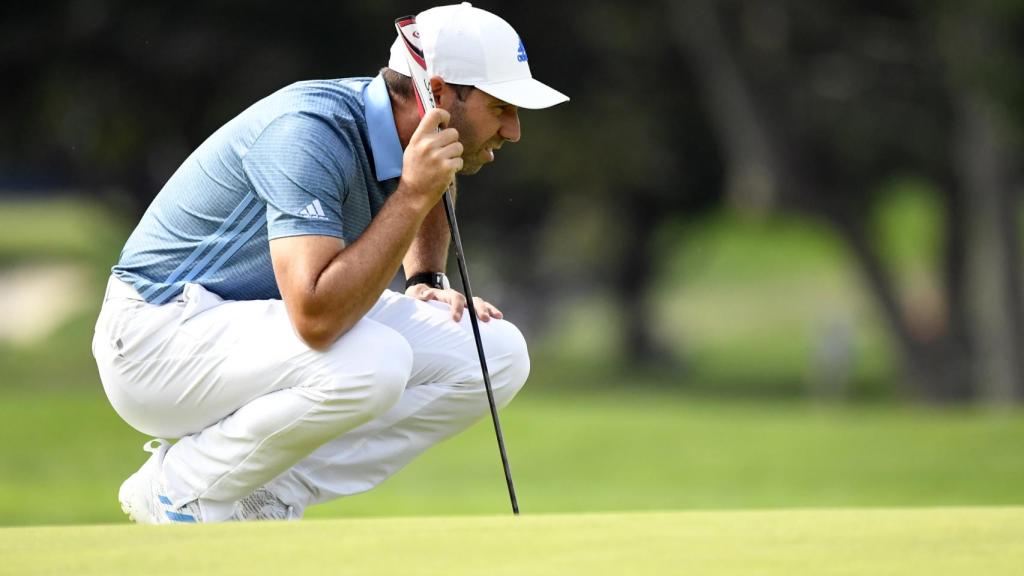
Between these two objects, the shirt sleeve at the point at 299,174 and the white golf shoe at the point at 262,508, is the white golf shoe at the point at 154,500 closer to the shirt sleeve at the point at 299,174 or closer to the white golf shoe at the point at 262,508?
the white golf shoe at the point at 262,508

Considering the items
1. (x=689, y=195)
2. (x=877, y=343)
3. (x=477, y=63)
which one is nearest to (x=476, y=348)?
(x=477, y=63)

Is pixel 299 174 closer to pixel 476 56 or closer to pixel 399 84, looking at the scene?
pixel 399 84

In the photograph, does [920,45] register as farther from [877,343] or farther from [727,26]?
[877,343]

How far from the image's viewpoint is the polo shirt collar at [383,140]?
421 cm

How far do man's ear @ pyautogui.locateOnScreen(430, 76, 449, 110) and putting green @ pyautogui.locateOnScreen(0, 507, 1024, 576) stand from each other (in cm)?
121

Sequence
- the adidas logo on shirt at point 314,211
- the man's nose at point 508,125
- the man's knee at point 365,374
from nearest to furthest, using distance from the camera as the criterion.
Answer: the adidas logo on shirt at point 314,211 < the man's knee at point 365,374 < the man's nose at point 508,125

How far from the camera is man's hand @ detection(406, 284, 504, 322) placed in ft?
15.2

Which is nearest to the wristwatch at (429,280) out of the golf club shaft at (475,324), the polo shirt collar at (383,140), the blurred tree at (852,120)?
the golf club shaft at (475,324)

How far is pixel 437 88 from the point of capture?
425 cm

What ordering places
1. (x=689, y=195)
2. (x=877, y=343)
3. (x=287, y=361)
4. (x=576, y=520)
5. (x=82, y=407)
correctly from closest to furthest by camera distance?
(x=576, y=520), (x=287, y=361), (x=82, y=407), (x=689, y=195), (x=877, y=343)

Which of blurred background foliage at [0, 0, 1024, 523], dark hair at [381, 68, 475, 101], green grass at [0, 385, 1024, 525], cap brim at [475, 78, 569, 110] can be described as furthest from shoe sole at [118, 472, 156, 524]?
blurred background foliage at [0, 0, 1024, 523]

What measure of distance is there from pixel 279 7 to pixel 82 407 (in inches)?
191

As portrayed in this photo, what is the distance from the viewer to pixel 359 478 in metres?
4.53

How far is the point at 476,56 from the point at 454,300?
0.75 metres
